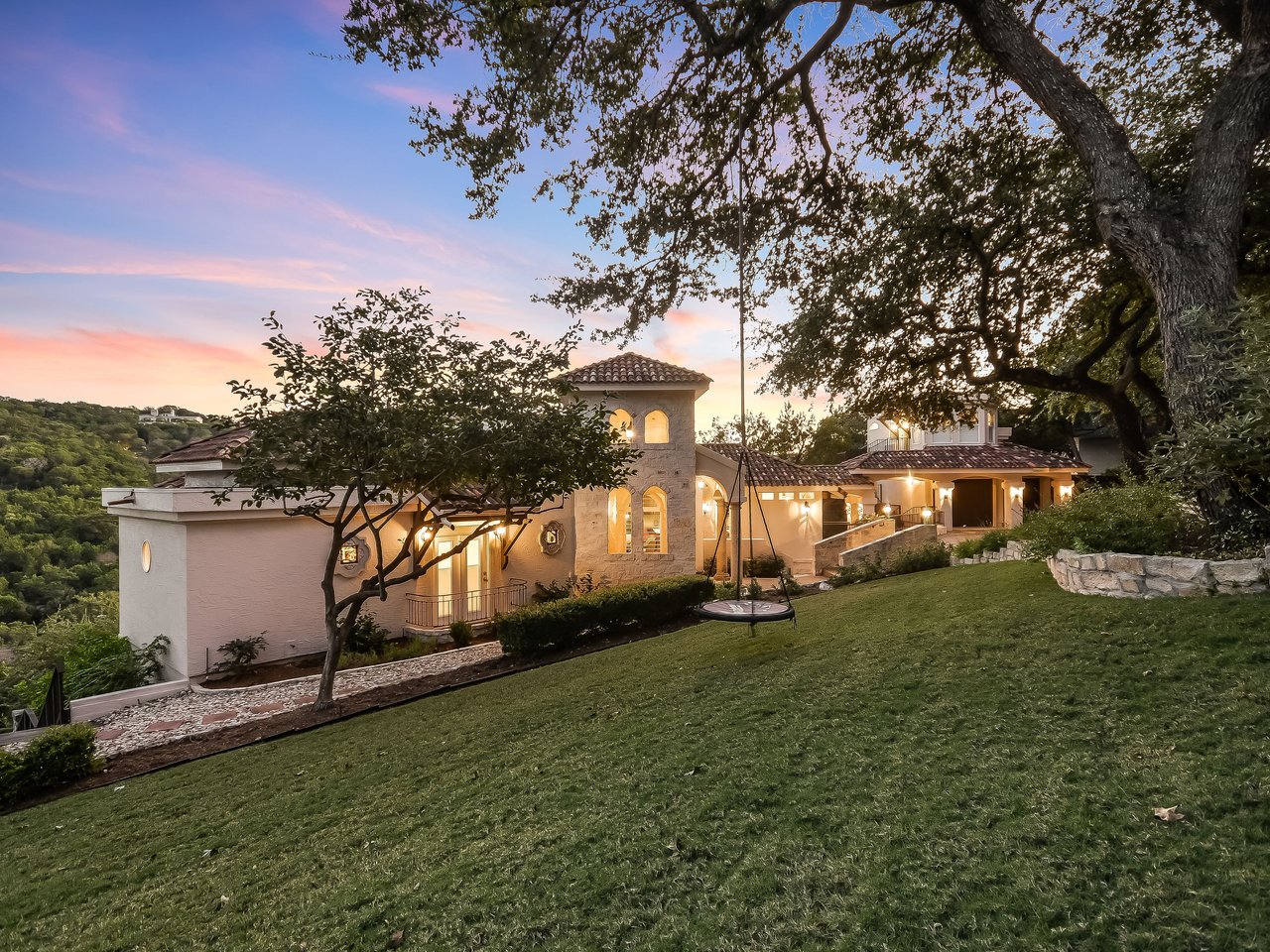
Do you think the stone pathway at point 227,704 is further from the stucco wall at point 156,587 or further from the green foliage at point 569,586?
the green foliage at point 569,586

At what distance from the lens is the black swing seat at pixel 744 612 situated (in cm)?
730

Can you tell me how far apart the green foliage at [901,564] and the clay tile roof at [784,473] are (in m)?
6.47

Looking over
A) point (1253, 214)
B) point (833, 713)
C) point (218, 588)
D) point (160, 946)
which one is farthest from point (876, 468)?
point (160, 946)

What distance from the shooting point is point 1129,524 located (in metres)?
7.12

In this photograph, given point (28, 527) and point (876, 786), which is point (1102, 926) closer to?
point (876, 786)

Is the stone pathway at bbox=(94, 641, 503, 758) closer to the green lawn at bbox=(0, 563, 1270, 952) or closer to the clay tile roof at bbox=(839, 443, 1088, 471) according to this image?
the green lawn at bbox=(0, 563, 1270, 952)

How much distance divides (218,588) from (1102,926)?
48.7 ft

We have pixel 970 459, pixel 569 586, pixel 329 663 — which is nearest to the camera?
pixel 329 663

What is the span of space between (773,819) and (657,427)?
625 inches

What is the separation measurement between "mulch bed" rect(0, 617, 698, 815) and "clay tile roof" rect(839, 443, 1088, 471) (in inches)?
751

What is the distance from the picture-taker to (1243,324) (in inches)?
225

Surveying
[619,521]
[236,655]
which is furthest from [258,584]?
[619,521]

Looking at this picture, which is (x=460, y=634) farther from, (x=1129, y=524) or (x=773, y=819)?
(x=1129, y=524)

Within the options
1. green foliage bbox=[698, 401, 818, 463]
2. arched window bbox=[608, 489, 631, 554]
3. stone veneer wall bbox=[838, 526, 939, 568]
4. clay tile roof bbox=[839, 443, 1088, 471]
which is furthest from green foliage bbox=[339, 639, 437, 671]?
green foliage bbox=[698, 401, 818, 463]
